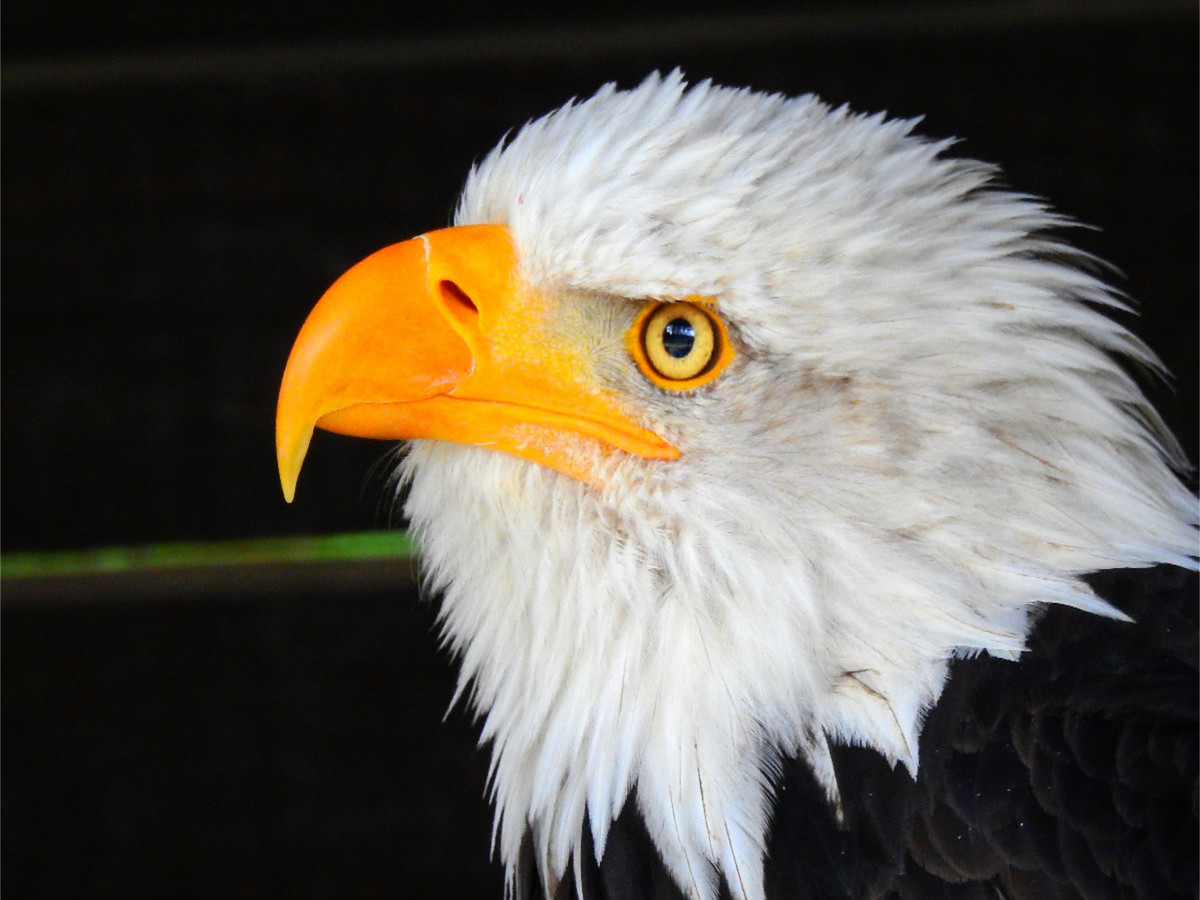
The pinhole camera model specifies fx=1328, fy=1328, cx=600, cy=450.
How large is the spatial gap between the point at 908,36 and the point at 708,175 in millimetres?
1355

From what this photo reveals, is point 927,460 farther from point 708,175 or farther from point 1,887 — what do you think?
point 1,887

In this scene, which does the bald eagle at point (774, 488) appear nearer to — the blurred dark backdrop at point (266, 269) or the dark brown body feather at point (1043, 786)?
the dark brown body feather at point (1043, 786)

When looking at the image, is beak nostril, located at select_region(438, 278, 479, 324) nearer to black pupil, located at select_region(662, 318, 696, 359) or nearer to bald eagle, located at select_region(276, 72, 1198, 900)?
bald eagle, located at select_region(276, 72, 1198, 900)

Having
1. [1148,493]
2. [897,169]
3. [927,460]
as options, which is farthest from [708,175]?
[1148,493]

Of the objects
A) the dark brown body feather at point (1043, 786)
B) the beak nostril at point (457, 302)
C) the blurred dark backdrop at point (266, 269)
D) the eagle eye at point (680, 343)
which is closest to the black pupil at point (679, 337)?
the eagle eye at point (680, 343)

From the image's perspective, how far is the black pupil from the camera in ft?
3.85

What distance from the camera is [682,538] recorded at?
1174 mm

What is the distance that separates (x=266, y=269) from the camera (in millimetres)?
2393

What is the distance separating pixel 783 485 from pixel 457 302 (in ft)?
1.14

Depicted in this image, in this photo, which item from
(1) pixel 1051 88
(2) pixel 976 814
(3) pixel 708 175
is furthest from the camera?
(1) pixel 1051 88

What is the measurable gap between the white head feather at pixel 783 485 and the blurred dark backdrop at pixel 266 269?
1.16m

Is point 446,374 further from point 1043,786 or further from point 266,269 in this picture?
point 266,269

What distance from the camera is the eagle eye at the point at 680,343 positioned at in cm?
117

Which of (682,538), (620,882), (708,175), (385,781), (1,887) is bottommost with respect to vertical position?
(1,887)
